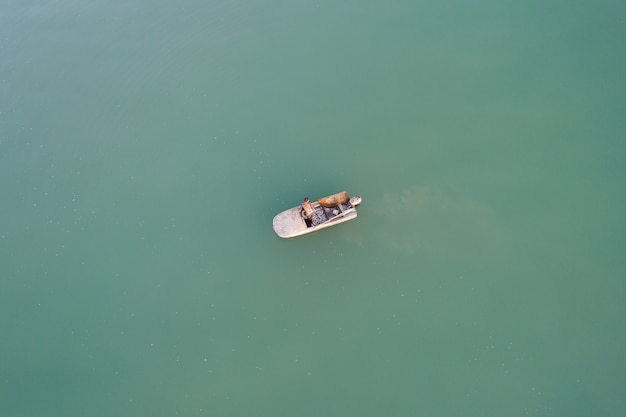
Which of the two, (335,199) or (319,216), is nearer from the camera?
(319,216)

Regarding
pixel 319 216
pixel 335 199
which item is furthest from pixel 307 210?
pixel 335 199

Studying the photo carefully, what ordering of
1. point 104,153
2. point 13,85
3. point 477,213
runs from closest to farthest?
point 477,213 < point 104,153 < point 13,85

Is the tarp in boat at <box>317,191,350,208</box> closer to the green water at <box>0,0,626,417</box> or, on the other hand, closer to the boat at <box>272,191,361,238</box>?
the boat at <box>272,191,361,238</box>

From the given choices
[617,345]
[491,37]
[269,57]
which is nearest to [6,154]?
[269,57]

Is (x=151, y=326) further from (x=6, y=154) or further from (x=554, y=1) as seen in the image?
(x=554, y=1)

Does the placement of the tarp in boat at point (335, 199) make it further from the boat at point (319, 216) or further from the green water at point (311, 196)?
the green water at point (311, 196)

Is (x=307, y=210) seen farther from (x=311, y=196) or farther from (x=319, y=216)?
(x=311, y=196)
